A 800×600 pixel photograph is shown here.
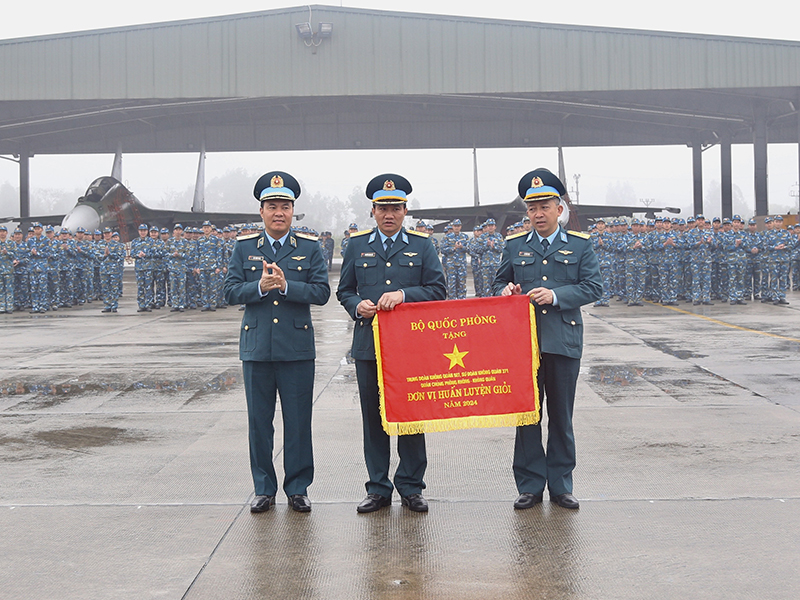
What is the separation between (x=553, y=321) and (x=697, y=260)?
569 inches

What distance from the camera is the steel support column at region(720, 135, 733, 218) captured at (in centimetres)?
3659

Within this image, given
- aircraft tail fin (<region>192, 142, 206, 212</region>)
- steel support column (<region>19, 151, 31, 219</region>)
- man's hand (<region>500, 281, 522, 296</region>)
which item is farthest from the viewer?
steel support column (<region>19, 151, 31, 219</region>)

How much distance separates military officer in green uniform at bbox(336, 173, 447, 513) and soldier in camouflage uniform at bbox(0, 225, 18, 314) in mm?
16075

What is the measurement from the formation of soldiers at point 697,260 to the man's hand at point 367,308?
14.6 m

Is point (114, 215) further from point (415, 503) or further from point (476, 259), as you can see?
point (415, 503)

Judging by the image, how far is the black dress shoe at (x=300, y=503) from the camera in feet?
13.9

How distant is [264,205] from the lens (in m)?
4.49

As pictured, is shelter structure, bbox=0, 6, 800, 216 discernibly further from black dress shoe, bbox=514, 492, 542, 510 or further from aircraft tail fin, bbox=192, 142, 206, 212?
black dress shoe, bbox=514, 492, 542, 510

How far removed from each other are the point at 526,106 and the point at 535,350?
30.8 metres

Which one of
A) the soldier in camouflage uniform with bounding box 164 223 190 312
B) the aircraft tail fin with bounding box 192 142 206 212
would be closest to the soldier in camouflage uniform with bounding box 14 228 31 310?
the soldier in camouflage uniform with bounding box 164 223 190 312

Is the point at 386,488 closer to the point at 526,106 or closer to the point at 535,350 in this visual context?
the point at 535,350

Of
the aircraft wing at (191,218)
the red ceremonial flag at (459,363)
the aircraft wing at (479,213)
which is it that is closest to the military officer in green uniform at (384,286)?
the red ceremonial flag at (459,363)

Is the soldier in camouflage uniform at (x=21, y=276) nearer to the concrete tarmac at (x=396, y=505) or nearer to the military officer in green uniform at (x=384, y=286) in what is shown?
the concrete tarmac at (x=396, y=505)

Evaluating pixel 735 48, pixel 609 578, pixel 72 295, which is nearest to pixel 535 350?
pixel 609 578
